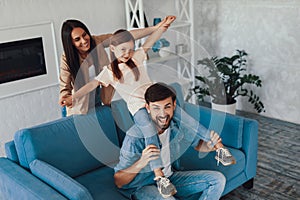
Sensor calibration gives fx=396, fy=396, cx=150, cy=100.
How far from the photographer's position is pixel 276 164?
11.1ft

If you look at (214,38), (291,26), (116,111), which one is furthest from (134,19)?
(116,111)

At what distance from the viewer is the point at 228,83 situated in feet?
13.8

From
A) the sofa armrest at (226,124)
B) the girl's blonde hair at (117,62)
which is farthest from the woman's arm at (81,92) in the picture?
the sofa armrest at (226,124)

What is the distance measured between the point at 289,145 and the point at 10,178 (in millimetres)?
2574

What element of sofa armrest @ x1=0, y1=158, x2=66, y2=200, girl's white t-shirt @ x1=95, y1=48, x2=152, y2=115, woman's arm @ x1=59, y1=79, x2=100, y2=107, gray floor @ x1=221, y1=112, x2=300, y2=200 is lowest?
gray floor @ x1=221, y1=112, x2=300, y2=200

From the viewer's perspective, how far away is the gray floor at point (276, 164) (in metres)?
2.93

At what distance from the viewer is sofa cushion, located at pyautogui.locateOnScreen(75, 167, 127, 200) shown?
2341mm

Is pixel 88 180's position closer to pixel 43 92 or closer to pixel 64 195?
pixel 64 195

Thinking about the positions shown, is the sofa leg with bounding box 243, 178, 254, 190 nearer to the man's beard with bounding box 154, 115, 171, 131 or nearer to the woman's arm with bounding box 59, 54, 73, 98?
the man's beard with bounding box 154, 115, 171, 131

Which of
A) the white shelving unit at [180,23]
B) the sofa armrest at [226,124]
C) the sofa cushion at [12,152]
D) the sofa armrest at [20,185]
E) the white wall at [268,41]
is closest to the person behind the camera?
the sofa armrest at [20,185]

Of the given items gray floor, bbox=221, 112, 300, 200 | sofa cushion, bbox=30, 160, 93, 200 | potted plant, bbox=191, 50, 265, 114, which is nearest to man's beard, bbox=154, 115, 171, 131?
sofa cushion, bbox=30, 160, 93, 200

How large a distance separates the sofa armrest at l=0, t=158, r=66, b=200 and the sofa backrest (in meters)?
0.10

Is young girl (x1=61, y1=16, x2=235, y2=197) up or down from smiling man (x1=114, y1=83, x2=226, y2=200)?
up

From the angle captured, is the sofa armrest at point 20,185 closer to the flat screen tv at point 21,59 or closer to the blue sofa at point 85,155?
the blue sofa at point 85,155
